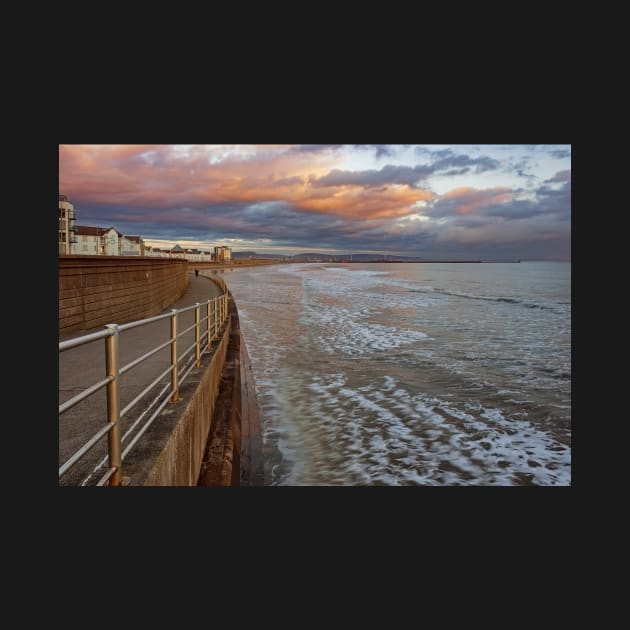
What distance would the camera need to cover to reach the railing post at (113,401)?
235cm

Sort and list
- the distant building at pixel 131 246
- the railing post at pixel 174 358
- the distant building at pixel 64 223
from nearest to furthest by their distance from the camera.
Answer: the railing post at pixel 174 358, the distant building at pixel 64 223, the distant building at pixel 131 246

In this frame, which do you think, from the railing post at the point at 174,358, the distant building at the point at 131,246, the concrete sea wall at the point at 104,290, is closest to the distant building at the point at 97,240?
the distant building at the point at 131,246

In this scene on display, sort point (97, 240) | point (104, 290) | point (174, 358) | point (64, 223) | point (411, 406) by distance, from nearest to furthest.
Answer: point (174, 358) < point (411, 406) < point (104, 290) < point (64, 223) < point (97, 240)

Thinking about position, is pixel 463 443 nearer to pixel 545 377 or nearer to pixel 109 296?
pixel 545 377

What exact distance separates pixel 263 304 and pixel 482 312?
1184cm

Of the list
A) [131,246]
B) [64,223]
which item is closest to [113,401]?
[64,223]

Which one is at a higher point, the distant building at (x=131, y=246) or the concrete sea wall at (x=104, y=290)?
the distant building at (x=131, y=246)

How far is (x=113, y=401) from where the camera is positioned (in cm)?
238

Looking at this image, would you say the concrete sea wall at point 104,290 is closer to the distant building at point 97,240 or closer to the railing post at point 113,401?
the railing post at point 113,401

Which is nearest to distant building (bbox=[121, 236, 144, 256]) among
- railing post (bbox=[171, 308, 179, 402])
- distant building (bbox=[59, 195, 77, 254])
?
distant building (bbox=[59, 195, 77, 254])

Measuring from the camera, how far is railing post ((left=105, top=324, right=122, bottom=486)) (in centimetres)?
235

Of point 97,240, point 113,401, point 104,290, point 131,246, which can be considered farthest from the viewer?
point 131,246

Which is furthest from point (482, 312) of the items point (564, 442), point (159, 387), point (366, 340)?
point (159, 387)

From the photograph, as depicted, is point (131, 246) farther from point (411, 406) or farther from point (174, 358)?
point (174, 358)
